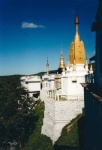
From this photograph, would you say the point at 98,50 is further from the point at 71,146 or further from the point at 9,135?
the point at 9,135

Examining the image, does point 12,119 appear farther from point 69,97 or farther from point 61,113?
point 69,97

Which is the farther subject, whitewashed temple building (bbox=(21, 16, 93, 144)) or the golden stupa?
the golden stupa

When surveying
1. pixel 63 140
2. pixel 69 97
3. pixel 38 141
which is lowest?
pixel 38 141

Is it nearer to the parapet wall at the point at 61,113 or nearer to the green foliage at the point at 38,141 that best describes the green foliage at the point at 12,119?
the green foliage at the point at 38,141

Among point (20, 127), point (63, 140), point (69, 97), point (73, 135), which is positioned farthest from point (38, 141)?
point (69, 97)

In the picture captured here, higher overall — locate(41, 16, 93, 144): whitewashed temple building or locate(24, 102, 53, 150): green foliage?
locate(41, 16, 93, 144): whitewashed temple building

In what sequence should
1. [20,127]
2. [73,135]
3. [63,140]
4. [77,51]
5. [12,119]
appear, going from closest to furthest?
[73,135], [63,140], [12,119], [20,127], [77,51]

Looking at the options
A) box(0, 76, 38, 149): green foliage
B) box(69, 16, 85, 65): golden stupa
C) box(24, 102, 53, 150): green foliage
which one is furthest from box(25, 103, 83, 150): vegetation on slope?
box(69, 16, 85, 65): golden stupa

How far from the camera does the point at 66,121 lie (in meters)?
28.5

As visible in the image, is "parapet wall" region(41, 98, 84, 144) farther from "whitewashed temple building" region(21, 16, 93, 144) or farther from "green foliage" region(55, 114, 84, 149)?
"green foliage" region(55, 114, 84, 149)

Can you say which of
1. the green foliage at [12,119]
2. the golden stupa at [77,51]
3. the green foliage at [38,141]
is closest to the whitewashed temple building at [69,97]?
the golden stupa at [77,51]

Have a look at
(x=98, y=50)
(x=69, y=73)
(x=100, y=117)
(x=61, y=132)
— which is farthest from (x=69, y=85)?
(x=100, y=117)

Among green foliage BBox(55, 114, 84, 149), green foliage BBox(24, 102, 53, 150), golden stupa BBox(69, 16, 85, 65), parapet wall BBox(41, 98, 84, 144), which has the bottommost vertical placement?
green foliage BBox(24, 102, 53, 150)

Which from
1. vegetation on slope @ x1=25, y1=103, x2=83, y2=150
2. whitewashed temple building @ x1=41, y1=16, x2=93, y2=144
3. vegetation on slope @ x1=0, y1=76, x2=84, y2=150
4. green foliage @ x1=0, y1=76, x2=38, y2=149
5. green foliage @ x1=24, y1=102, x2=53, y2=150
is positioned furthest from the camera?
A: green foliage @ x1=0, y1=76, x2=38, y2=149
